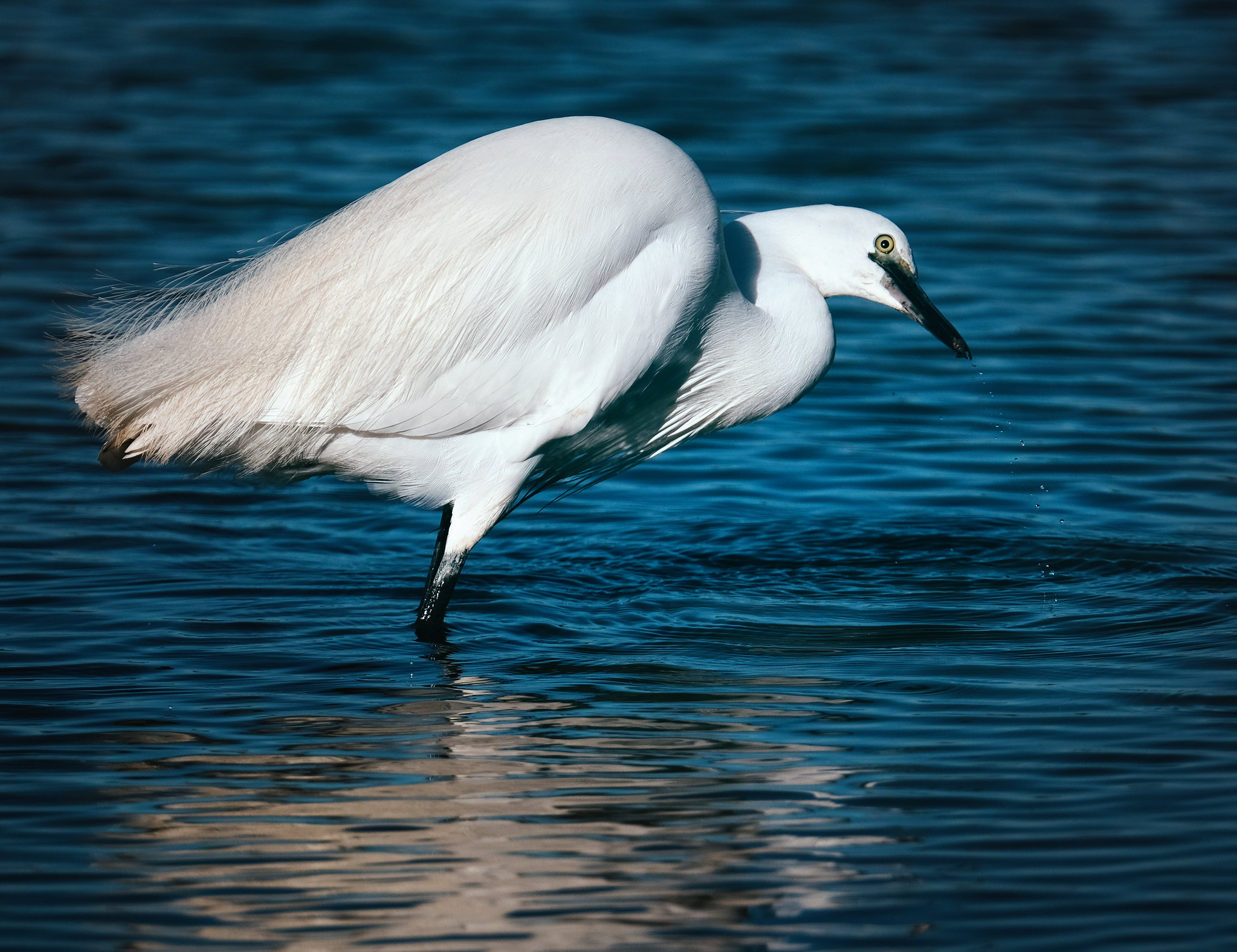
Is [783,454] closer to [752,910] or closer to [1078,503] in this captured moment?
[1078,503]

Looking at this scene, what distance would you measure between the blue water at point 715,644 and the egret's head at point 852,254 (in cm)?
107

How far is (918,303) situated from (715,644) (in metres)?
1.33

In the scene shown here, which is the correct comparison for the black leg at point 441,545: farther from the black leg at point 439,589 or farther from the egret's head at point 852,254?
the egret's head at point 852,254

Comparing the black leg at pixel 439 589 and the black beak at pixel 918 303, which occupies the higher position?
the black beak at pixel 918 303

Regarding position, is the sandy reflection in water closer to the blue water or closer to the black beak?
the blue water

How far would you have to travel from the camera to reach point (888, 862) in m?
3.61

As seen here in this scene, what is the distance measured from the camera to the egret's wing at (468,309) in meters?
4.88

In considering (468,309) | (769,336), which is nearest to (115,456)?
(468,309)

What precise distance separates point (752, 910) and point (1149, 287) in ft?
23.3

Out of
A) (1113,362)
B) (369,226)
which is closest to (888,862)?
(369,226)

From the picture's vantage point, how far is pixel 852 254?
5203mm

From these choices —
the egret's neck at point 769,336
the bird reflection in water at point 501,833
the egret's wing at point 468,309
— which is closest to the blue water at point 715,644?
the bird reflection in water at point 501,833

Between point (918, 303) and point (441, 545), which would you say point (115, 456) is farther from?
point (918, 303)

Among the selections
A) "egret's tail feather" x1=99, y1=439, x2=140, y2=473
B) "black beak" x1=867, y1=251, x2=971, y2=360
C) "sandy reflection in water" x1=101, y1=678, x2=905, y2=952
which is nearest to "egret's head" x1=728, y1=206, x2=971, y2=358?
"black beak" x1=867, y1=251, x2=971, y2=360
